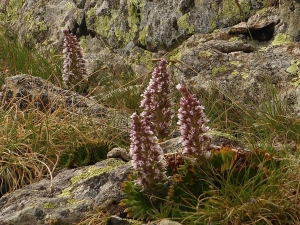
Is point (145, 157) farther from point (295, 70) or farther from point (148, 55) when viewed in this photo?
point (148, 55)

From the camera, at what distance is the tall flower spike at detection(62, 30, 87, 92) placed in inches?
266

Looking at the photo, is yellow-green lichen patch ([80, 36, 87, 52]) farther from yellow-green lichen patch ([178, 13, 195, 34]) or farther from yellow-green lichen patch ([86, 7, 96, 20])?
yellow-green lichen patch ([178, 13, 195, 34])

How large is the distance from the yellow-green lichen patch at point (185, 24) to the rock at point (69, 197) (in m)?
3.29

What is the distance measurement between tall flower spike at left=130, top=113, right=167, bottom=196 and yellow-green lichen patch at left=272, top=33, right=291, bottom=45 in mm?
3037

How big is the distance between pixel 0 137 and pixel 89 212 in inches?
68.2

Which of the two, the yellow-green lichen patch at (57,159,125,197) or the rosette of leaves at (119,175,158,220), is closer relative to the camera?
the rosette of leaves at (119,175,158,220)

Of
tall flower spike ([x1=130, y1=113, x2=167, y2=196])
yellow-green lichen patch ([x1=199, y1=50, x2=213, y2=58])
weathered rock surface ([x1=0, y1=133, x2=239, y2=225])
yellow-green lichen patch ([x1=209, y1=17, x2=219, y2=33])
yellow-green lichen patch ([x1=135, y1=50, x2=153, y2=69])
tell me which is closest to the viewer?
tall flower spike ([x1=130, y1=113, x2=167, y2=196])

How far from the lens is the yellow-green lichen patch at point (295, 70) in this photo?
521cm

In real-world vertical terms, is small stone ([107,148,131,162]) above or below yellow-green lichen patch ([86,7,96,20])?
below

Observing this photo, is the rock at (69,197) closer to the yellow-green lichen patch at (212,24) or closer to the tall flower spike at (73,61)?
the tall flower spike at (73,61)

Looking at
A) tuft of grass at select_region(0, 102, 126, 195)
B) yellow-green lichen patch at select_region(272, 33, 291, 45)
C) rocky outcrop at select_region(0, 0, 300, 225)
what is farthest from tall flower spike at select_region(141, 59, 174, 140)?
yellow-green lichen patch at select_region(272, 33, 291, 45)

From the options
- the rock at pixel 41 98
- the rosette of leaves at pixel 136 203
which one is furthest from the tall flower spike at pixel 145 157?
the rock at pixel 41 98

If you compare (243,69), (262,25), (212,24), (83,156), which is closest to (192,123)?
(83,156)

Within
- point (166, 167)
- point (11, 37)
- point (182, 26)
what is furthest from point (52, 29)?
point (166, 167)
